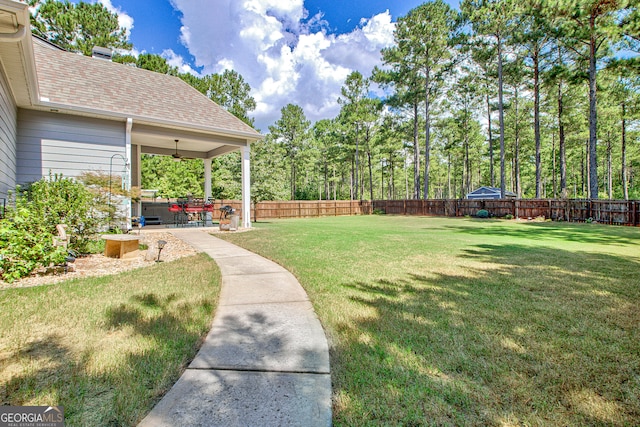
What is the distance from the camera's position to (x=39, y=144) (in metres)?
6.99

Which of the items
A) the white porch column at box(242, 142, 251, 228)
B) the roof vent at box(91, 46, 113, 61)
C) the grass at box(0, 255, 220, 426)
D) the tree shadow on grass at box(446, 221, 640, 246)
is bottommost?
the grass at box(0, 255, 220, 426)

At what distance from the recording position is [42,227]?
14.1 feet

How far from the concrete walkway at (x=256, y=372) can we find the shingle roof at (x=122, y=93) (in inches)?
294

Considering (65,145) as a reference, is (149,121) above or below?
above

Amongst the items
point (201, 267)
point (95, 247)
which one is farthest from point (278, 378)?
point (95, 247)

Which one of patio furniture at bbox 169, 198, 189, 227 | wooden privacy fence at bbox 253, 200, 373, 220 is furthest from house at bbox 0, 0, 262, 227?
wooden privacy fence at bbox 253, 200, 373, 220

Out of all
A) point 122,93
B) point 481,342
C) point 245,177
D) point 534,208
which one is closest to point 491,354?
point 481,342

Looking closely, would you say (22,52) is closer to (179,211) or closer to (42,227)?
(42,227)

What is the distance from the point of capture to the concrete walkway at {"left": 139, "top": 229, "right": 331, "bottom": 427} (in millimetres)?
1439

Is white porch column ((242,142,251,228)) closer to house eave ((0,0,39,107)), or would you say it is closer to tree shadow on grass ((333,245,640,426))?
house eave ((0,0,39,107))

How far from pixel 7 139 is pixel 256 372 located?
23.2 feet

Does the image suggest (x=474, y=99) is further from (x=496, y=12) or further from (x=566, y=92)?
(x=496, y=12)

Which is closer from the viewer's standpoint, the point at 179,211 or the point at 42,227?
the point at 42,227

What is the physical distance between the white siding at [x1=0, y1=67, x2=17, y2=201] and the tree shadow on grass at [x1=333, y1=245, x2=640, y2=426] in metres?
6.32
